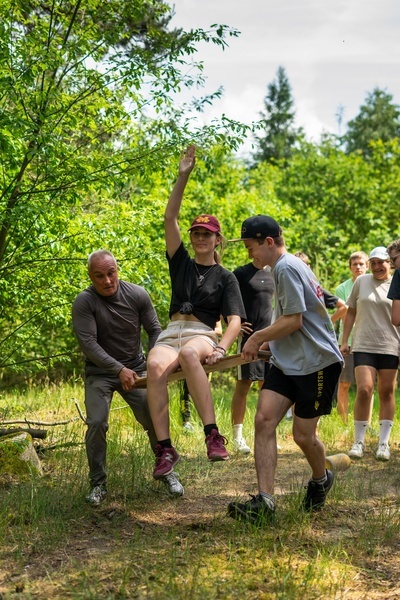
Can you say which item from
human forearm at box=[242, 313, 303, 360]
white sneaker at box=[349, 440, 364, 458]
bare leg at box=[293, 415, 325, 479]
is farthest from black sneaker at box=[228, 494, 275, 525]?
white sneaker at box=[349, 440, 364, 458]

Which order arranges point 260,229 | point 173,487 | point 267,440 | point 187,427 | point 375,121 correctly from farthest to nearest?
point 375,121 → point 187,427 → point 173,487 → point 260,229 → point 267,440

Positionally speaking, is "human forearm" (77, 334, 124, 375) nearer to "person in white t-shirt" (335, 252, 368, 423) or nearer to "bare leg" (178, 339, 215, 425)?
"bare leg" (178, 339, 215, 425)

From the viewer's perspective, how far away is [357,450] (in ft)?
25.9

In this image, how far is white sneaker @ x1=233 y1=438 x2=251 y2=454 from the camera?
26.1 feet

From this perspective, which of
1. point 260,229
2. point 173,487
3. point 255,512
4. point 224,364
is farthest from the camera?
point 224,364

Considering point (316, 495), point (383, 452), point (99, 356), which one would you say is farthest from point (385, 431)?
point (99, 356)

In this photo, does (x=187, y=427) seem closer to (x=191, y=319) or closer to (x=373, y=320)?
(x=373, y=320)

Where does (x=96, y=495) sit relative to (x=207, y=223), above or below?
below

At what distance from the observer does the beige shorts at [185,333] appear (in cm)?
593

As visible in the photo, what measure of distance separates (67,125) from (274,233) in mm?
2873

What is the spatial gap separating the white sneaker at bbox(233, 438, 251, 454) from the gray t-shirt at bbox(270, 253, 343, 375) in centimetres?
270

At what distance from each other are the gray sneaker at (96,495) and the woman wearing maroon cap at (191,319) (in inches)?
21.1

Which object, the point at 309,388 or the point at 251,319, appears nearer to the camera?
the point at 309,388

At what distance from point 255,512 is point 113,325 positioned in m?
1.83
